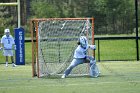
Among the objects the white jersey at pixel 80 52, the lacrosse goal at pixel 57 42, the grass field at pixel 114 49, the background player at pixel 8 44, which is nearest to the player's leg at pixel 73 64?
the white jersey at pixel 80 52

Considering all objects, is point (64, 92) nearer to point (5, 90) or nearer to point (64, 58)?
point (5, 90)

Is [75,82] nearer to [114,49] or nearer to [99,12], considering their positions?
[99,12]

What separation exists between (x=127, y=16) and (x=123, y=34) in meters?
1.06

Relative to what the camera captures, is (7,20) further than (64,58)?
Yes

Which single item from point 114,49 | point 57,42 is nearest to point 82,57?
point 57,42

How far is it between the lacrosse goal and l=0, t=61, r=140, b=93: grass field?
72cm

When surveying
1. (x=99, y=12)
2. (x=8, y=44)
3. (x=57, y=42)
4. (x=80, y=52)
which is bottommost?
(x=8, y=44)

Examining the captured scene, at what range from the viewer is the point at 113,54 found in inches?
1247

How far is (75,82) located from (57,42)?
120 inches

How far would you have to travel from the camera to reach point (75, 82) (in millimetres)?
17547

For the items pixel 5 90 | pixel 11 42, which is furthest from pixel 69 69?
pixel 11 42

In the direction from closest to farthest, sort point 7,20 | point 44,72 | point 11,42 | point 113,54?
point 44,72, point 11,42, point 113,54, point 7,20

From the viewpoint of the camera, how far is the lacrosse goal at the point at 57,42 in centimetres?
1968

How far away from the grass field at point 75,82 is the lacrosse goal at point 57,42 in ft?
2.37
